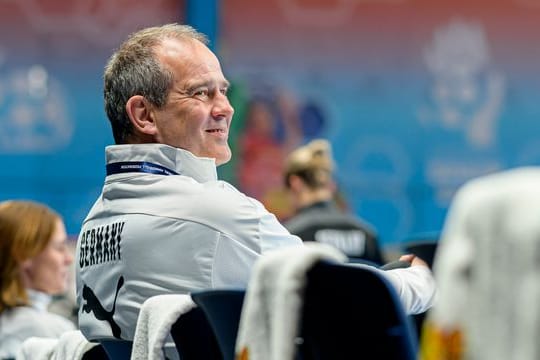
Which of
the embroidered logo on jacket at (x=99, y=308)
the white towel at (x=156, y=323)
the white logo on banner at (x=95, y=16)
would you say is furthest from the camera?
the white logo on banner at (x=95, y=16)

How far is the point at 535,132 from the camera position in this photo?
9.63 meters

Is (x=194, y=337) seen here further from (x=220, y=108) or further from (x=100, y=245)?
(x=220, y=108)

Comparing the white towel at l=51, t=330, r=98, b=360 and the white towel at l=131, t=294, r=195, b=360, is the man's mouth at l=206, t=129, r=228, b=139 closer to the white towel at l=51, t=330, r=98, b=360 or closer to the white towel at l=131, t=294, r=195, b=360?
the white towel at l=51, t=330, r=98, b=360

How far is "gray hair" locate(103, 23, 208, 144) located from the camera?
2740mm

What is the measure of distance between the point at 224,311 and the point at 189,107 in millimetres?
988

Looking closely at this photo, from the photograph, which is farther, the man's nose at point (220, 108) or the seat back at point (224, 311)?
the man's nose at point (220, 108)

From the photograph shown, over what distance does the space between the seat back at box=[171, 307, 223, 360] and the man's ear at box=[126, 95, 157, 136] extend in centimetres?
83

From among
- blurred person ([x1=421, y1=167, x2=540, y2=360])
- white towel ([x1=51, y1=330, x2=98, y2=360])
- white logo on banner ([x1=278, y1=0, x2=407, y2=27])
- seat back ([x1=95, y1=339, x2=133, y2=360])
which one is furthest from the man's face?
white logo on banner ([x1=278, y1=0, x2=407, y2=27])

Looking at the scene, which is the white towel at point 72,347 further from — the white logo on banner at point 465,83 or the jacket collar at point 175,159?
the white logo on banner at point 465,83

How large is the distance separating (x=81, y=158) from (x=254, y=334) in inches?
284

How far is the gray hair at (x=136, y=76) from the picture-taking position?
2.74 m

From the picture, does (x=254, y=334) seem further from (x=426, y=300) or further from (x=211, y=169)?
(x=211, y=169)

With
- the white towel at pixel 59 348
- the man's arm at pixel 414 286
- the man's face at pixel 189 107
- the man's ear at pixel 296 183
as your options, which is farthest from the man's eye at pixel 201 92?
the man's ear at pixel 296 183

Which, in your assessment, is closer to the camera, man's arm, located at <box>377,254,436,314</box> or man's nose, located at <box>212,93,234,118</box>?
man's arm, located at <box>377,254,436,314</box>
